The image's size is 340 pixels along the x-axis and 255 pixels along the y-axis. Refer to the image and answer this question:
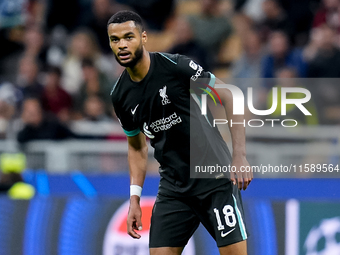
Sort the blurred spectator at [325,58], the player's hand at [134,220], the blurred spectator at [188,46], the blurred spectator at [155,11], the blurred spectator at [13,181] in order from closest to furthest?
the player's hand at [134,220] → the blurred spectator at [13,181] → the blurred spectator at [325,58] → the blurred spectator at [188,46] → the blurred spectator at [155,11]

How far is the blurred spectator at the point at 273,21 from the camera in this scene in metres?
9.04

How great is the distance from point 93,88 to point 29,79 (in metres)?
1.28

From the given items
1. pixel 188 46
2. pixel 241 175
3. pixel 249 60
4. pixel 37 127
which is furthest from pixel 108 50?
pixel 241 175

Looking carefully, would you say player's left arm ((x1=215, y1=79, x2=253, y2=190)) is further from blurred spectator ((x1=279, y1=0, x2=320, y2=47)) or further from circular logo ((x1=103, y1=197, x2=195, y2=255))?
blurred spectator ((x1=279, y1=0, x2=320, y2=47))

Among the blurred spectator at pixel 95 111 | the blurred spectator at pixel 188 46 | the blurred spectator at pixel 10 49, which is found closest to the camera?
the blurred spectator at pixel 95 111

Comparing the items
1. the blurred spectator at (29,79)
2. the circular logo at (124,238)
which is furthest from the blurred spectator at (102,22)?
the circular logo at (124,238)

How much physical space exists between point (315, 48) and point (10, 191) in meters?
4.58

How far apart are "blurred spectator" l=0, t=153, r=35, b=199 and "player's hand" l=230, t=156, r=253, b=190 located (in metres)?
4.33

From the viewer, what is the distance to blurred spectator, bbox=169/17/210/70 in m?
8.87

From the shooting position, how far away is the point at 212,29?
368 inches

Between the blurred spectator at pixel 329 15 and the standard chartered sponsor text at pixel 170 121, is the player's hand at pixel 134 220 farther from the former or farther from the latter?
the blurred spectator at pixel 329 15

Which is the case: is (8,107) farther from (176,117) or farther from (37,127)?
(176,117)

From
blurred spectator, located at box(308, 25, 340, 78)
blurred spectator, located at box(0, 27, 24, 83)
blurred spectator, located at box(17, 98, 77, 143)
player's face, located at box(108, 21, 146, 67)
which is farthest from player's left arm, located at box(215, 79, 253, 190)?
blurred spectator, located at box(0, 27, 24, 83)

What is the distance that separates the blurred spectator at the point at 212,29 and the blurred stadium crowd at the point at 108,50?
0.02m
